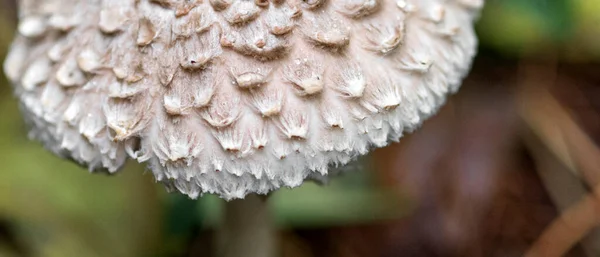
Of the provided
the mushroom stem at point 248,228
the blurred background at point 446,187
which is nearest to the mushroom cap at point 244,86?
the mushroom stem at point 248,228

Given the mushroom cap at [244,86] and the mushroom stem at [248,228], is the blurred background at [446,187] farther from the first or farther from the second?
the mushroom cap at [244,86]

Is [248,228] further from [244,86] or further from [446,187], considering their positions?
[446,187]

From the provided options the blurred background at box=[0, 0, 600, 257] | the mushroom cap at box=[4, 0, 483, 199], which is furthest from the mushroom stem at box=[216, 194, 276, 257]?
the mushroom cap at box=[4, 0, 483, 199]

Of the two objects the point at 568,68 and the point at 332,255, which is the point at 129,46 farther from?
the point at 568,68

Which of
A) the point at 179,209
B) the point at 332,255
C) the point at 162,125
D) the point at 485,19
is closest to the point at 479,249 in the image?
the point at 332,255

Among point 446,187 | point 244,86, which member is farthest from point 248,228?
point 446,187
